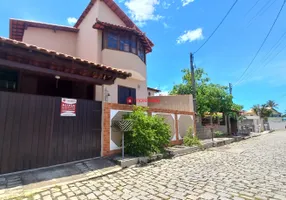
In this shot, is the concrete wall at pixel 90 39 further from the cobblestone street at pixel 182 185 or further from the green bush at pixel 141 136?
the cobblestone street at pixel 182 185

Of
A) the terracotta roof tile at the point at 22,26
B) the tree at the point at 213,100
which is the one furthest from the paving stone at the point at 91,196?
the tree at the point at 213,100

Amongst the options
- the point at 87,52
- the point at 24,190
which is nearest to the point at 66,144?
the point at 24,190

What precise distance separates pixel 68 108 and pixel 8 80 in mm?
3652

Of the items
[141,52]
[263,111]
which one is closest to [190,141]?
[141,52]

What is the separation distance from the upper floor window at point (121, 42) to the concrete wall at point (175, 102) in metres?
4.35

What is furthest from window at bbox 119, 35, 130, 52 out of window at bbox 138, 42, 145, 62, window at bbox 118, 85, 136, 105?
window at bbox 118, 85, 136, 105

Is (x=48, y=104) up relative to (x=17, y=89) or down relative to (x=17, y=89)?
down

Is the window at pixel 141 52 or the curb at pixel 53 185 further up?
the window at pixel 141 52

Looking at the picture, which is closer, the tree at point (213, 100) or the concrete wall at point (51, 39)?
the concrete wall at point (51, 39)

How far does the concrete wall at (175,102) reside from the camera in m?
13.7

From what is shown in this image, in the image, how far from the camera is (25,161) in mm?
4809

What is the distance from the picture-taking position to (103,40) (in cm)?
1024

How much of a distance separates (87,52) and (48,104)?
6.28 m

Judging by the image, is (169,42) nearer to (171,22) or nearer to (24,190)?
(171,22)
